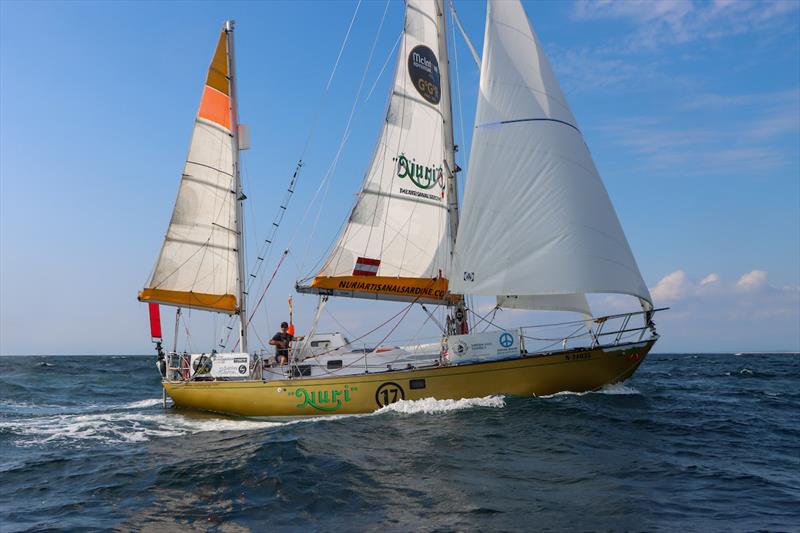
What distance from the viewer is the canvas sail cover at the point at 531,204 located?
54.6ft

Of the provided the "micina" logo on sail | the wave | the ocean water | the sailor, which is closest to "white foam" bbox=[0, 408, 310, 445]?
the ocean water

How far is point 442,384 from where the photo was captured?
17.0 meters

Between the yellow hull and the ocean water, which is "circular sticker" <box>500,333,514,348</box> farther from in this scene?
the ocean water

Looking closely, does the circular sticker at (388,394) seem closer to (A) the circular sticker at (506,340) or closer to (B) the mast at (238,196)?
(A) the circular sticker at (506,340)

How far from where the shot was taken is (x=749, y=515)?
880 centimetres

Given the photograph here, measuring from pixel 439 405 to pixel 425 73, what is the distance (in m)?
11.4

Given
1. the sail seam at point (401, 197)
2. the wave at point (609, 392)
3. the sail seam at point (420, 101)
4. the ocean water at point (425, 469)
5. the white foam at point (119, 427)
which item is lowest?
the ocean water at point (425, 469)

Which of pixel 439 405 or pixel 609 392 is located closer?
pixel 439 405

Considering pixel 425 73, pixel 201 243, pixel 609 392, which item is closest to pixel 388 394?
pixel 609 392

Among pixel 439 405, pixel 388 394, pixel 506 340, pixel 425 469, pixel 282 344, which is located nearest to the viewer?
pixel 425 469

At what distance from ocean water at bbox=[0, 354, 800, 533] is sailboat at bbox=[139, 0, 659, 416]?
2.94ft

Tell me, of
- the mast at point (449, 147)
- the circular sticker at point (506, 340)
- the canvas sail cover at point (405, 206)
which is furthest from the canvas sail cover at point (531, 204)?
the canvas sail cover at point (405, 206)

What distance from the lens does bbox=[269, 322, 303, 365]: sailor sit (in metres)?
19.5

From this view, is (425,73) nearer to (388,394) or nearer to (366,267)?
(366,267)
